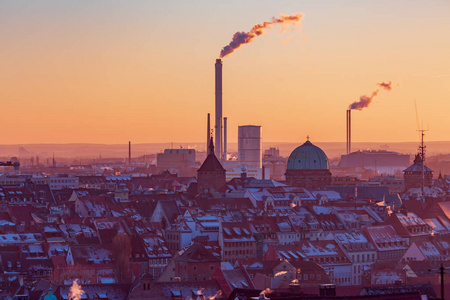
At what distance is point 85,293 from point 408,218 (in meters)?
93.9

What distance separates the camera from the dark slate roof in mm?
131625

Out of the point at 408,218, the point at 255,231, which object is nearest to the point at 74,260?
the point at 255,231

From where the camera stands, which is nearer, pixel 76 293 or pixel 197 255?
pixel 76 293

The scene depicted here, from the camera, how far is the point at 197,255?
132625 mm

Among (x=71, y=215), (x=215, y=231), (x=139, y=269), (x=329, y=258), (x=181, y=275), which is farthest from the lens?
(x=71, y=215)

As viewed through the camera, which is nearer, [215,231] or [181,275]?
[181,275]

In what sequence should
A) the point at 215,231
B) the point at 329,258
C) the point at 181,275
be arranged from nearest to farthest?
the point at 181,275 < the point at 329,258 < the point at 215,231

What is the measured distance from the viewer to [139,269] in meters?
140

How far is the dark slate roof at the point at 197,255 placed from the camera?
131625 millimetres

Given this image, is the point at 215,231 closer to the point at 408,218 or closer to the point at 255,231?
the point at 255,231

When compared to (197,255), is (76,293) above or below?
below

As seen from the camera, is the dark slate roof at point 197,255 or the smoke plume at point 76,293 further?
the dark slate roof at point 197,255

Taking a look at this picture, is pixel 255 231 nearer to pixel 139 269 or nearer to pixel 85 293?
pixel 139 269

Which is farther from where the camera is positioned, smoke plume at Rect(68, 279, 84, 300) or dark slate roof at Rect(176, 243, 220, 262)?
dark slate roof at Rect(176, 243, 220, 262)
